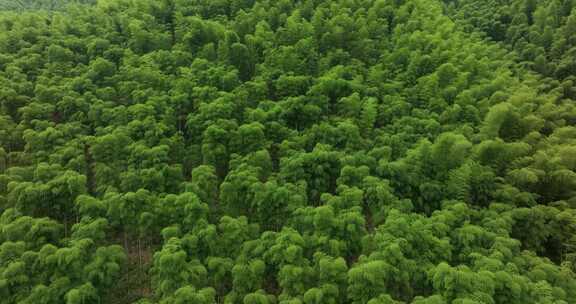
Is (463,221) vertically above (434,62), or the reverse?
(434,62)

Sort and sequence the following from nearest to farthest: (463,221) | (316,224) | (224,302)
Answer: (224,302) → (316,224) → (463,221)

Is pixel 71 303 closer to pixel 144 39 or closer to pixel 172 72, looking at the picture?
pixel 172 72

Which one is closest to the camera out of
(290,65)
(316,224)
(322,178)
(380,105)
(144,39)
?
(316,224)

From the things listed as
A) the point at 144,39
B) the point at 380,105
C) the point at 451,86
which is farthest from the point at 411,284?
the point at 144,39

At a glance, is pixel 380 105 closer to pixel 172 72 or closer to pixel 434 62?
pixel 434 62

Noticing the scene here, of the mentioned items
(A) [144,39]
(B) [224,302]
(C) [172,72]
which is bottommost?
(B) [224,302]

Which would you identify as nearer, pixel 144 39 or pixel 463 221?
pixel 463 221

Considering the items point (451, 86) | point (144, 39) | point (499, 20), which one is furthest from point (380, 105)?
point (499, 20)
